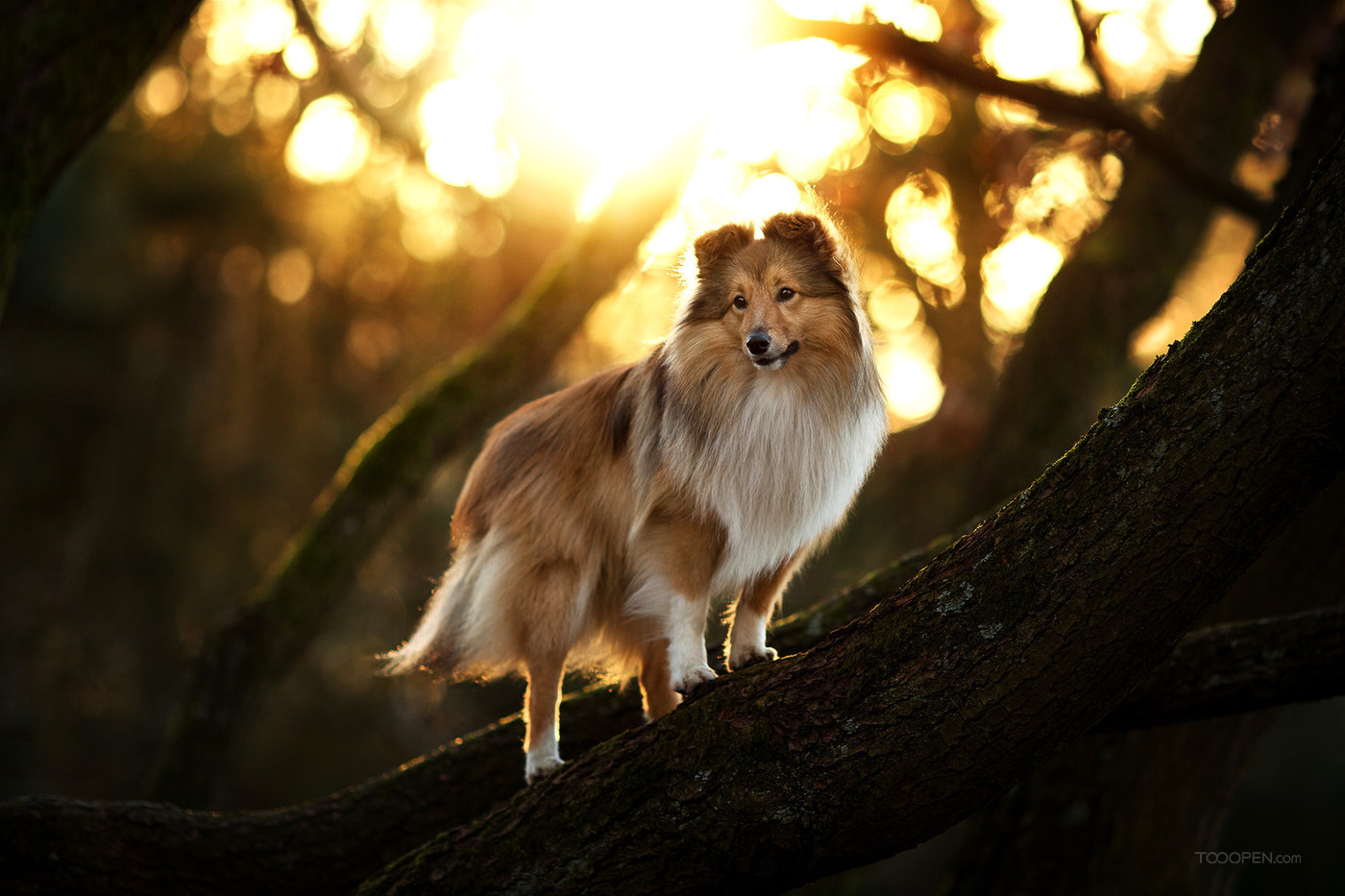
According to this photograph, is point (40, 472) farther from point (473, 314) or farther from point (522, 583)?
point (522, 583)

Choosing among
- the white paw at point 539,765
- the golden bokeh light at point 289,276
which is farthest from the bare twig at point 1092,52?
the golden bokeh light at point 289,276

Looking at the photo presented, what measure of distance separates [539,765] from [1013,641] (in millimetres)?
1951

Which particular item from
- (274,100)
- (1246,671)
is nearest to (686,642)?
(1246,671)

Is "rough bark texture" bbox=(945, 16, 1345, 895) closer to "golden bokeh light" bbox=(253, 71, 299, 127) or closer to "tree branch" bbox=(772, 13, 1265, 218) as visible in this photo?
"tree branch" bbox=(772, 13, 1265, 218)

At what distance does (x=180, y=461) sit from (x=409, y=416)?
11.0 metres

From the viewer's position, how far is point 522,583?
12.6 ft

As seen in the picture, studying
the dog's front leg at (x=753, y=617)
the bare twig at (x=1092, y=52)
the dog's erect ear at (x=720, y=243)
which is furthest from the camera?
the bare twig at (x=1092, y=52)

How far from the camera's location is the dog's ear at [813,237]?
3798mm

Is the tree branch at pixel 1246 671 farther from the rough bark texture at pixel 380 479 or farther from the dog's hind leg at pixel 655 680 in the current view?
the rough bark texture at pixel 380 479

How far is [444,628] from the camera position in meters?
4.21

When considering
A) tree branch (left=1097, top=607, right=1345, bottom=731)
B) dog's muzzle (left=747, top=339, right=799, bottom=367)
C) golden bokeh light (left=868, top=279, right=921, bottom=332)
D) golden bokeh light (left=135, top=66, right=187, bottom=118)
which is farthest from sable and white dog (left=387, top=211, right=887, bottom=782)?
golden bokeh light (left=135, top=66, right=187, bottom=118)

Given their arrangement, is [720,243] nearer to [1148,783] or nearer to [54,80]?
[54,80]

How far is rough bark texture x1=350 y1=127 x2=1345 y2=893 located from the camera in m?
2.16

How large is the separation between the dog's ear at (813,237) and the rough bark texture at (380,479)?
76.7 inches
